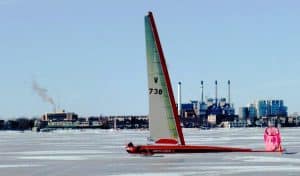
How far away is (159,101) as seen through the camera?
2959 centimetres

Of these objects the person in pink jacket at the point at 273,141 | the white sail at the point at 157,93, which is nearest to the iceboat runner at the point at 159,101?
the white sail at the point at 157,93

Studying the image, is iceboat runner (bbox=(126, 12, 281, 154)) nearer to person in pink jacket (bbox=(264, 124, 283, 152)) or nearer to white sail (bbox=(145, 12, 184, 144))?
white sail (bbox=(145, 12, 184, 144))

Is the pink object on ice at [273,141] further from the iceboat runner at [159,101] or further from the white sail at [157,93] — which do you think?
the white sail at [157,93]

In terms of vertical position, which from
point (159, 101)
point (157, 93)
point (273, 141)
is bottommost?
point (273, 141)

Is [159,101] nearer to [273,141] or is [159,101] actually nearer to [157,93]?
[157,93]

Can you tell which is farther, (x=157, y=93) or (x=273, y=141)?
(x=273, y=141)

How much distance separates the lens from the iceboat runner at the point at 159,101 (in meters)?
29.4

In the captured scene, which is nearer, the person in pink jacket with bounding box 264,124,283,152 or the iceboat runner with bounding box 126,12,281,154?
the iceboat runner with bounding box 126,12,281,154

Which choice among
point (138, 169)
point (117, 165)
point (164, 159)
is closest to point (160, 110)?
point (164, 159)

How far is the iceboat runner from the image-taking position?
2939 centimetres

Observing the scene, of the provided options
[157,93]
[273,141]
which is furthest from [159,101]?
[273,141]

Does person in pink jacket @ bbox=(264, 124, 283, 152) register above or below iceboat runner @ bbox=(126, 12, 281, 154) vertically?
below

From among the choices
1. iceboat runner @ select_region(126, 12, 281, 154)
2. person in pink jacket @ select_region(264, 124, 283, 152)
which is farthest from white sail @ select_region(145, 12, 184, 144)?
person in pink jacket @ select_region(264, 124, 283, 152)

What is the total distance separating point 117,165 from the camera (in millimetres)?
25578
